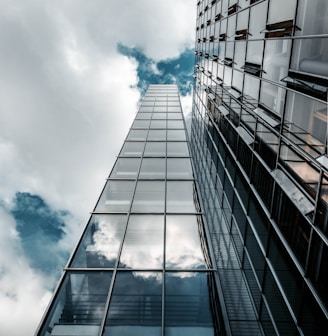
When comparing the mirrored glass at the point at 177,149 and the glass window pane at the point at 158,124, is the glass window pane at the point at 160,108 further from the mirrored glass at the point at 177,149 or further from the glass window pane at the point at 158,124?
the mirrored glass at the point at 177,149

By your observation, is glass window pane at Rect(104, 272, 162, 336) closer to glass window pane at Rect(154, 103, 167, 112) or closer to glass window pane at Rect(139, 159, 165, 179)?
glass window pane at Rect(139, 159, 165, 179)

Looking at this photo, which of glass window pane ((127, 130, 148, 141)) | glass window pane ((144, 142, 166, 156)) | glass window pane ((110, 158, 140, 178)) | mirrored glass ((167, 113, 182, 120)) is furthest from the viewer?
mirrored glass ((167, 113, 182, 120))

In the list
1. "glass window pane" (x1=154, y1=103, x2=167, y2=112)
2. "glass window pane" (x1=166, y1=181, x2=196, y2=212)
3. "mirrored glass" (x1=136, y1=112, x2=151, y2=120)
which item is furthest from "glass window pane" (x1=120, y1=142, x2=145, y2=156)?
"glass window pane" (x1=154, y1=103, x2=167, y2=112)

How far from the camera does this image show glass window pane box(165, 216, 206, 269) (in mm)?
10969

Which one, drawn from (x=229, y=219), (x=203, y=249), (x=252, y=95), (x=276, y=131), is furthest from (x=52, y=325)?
(x=252, y=95)

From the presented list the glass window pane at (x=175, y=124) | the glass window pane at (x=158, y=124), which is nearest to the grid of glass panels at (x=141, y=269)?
the glass window pane at (x=175, y=124)

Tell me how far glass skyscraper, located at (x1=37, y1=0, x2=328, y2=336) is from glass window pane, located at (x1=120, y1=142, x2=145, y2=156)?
7.14ft

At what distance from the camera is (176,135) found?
76.7ft

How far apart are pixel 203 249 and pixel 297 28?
7.80 m

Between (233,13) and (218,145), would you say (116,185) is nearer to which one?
(218,145)

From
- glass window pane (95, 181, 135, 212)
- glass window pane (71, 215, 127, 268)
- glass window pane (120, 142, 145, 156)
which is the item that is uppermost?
glass window pane (120, 142, 145, 156)

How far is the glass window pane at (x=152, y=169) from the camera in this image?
1765 centimetres

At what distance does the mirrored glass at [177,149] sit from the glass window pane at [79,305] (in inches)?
436

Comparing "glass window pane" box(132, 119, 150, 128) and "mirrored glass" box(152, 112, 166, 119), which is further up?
"mirrored glass" box(152, 112, 166, 119)
